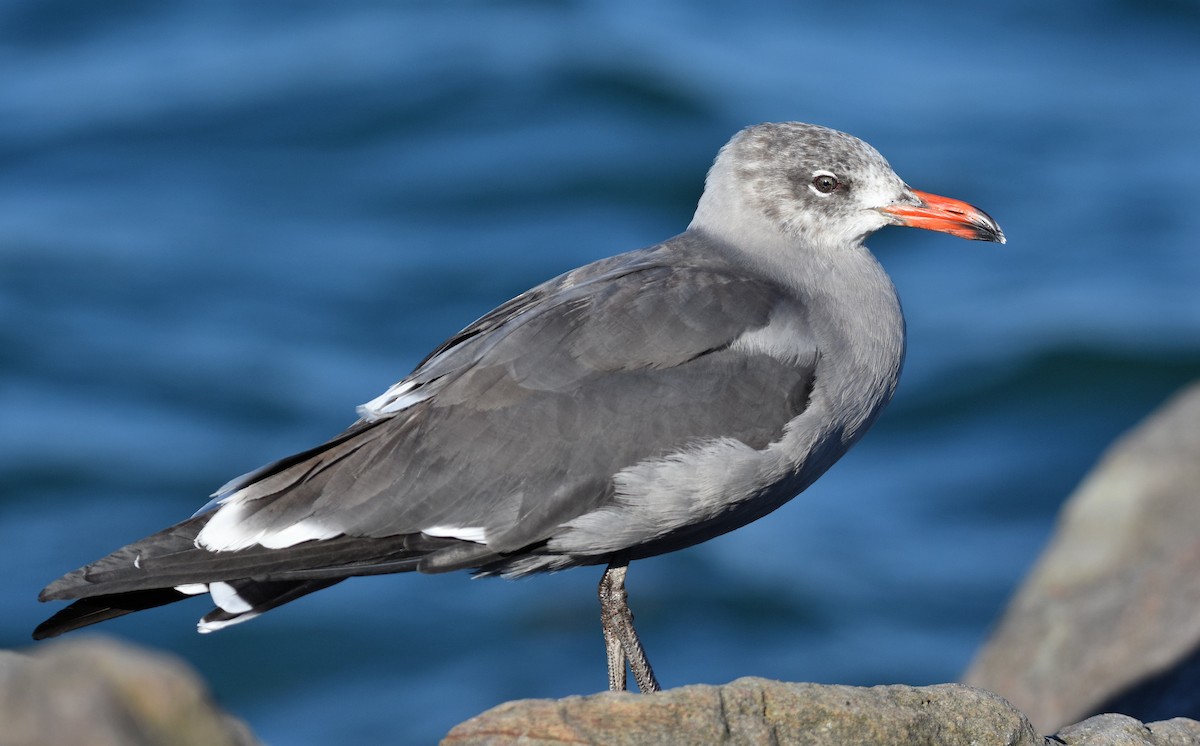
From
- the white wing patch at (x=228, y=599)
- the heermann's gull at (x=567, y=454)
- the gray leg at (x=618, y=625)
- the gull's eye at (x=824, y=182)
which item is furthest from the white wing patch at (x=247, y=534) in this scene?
the gull's eye at (x=824, y=182)

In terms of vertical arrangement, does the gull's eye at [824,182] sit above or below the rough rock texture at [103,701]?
above

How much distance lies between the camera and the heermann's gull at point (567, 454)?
19.9 feet

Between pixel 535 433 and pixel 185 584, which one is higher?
pixel 535 433

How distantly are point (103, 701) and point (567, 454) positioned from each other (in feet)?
8.36

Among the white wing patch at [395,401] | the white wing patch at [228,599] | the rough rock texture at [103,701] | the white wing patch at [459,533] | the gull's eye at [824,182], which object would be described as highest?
the gull's eye at [824,182]

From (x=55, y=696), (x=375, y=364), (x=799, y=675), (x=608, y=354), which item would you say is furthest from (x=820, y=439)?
(x=375, y=364)

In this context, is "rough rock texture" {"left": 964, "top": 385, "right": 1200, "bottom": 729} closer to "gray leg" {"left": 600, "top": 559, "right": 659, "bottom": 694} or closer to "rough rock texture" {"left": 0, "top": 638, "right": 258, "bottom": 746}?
"gray leg" {"left": 600, "top": 559, "right": 659, "bottom": 694}

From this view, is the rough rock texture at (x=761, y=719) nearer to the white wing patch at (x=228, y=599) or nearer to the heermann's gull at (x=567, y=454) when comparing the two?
the heermann's gull at (x=567, y=454)

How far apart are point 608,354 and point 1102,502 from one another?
3855mm

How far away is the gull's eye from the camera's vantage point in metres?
7.01

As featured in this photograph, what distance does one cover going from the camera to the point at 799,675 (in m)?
13.8

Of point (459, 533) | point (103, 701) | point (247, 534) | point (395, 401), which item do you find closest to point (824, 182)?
point (395, 401)

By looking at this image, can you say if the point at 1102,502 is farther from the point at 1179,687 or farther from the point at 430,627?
the point at 430,627

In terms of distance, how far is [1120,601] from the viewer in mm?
7926
